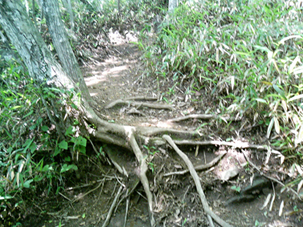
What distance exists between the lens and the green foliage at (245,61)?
3475 mm

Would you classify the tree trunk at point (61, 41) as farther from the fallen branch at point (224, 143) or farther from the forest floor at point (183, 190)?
the fallen branch at point (224, 143)

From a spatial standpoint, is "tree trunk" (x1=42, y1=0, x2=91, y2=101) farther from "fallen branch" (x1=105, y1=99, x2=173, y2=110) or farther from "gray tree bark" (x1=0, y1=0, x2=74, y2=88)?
"gray tree bark" (x1=0, y1=0, x2=74, y2=88)

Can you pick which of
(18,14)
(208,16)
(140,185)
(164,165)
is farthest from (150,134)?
(208,16)

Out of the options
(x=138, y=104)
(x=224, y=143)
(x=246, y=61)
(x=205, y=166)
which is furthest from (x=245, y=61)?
(x=138, y=104)

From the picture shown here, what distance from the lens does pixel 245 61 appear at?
13.6 ft

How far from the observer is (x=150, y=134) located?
13.2 feet

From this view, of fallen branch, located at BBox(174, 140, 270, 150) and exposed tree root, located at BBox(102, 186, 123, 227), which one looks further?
fallen branch, located at BBox(174, 140, 270, 150)

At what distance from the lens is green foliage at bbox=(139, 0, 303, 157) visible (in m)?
3.47

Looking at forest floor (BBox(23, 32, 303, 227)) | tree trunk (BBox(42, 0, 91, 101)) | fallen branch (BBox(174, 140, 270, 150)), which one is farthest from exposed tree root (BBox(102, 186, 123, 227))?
tree trunk (BBox(42, 0, 91, 101))

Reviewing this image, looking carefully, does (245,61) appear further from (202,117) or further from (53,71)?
(53,71)

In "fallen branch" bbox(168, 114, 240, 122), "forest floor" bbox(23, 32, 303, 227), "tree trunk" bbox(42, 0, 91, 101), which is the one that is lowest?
"forest floor" bbox(23, 32, 303, 227)

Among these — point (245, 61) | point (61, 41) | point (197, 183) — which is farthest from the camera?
point (61, 41)

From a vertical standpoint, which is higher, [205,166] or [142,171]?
[142,171]

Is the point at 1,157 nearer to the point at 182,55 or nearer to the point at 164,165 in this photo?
the point at 164,165
